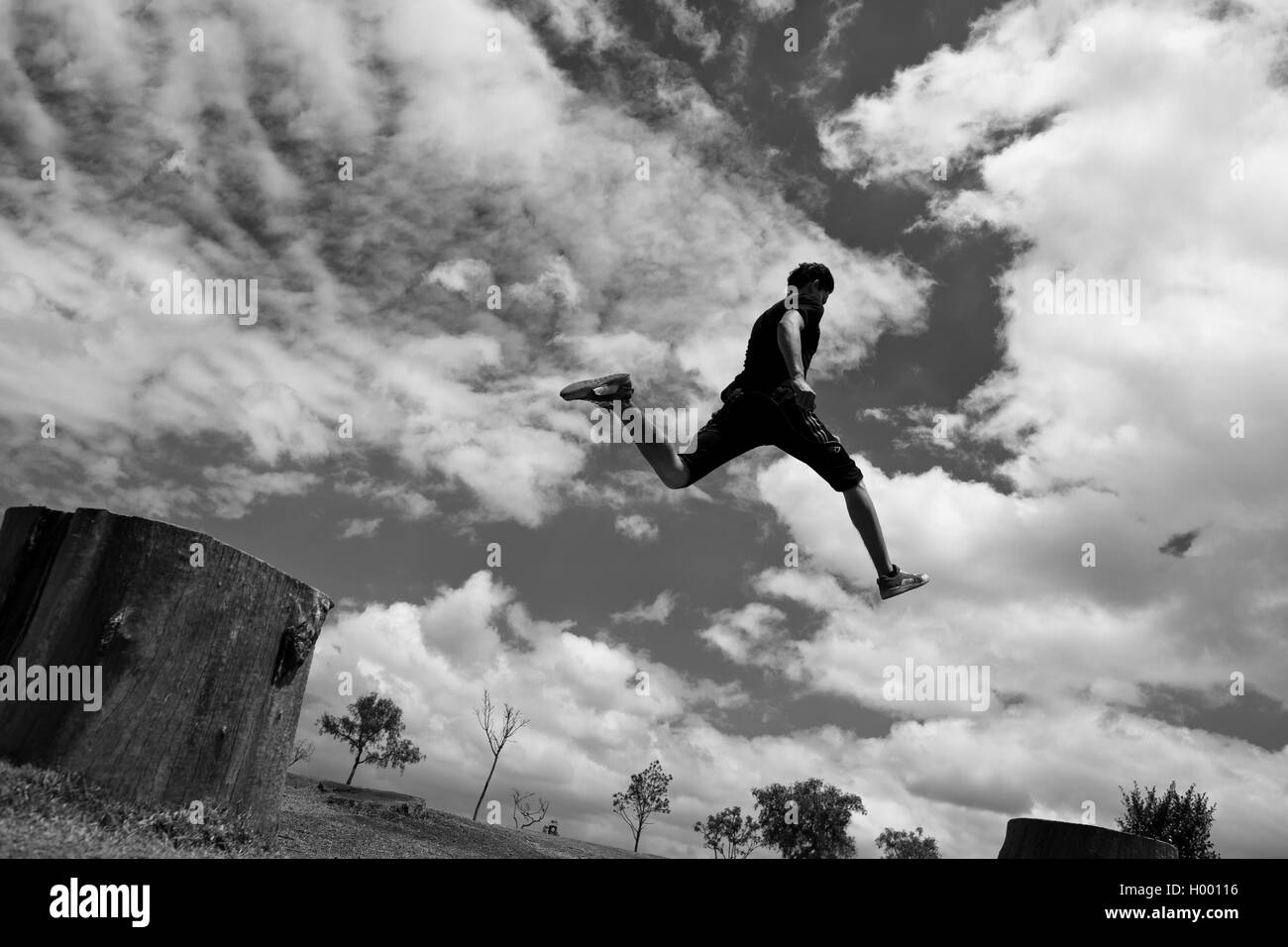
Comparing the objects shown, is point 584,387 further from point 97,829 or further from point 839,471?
point 97,829

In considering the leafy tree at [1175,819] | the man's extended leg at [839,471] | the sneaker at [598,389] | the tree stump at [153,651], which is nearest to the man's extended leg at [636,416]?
the sneaker at [598,389]

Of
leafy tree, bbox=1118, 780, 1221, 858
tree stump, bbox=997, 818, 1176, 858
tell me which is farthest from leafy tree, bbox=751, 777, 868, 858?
tree stump, bbox=997, 818, 1176, 858

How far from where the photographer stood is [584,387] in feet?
21.8

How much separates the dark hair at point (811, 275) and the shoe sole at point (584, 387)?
69.1 inches

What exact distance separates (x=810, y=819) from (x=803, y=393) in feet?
150

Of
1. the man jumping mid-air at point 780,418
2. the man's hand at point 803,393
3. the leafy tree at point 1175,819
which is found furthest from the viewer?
the leafy tree at point 1175,819

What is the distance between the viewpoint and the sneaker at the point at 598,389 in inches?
262

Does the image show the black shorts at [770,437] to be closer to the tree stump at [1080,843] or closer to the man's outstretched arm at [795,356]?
the man's outstretched arm at [795,356]
